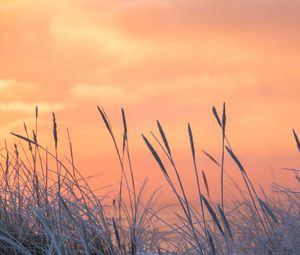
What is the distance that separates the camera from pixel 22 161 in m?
3.05

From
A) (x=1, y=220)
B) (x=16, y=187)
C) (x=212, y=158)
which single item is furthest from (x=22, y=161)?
(x=212, y=158)

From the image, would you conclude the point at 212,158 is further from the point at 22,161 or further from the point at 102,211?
the point at 22,161

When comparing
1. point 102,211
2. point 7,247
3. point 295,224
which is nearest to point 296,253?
point 295,224

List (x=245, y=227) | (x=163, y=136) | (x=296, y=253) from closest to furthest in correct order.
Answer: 1. (x=163, y=136)
2. (x=296, y=253)
3. (x=245, y=227)

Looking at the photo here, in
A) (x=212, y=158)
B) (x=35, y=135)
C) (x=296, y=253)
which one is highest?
(x=35, y=135)

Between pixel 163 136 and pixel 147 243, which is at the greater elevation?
pixel 163 136

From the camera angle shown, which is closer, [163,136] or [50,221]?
[163,136]

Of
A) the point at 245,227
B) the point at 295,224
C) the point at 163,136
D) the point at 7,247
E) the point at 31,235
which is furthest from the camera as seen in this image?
the point at 245,227

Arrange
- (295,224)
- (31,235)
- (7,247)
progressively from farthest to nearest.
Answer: (31,235) < (7,247) < (295,224)

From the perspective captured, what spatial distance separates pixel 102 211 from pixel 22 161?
72cm

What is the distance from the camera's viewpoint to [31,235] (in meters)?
2.71

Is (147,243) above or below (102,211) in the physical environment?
below

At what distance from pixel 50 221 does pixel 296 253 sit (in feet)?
3.57

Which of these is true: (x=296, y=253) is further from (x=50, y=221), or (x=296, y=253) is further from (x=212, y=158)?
(x=50, y=221)
